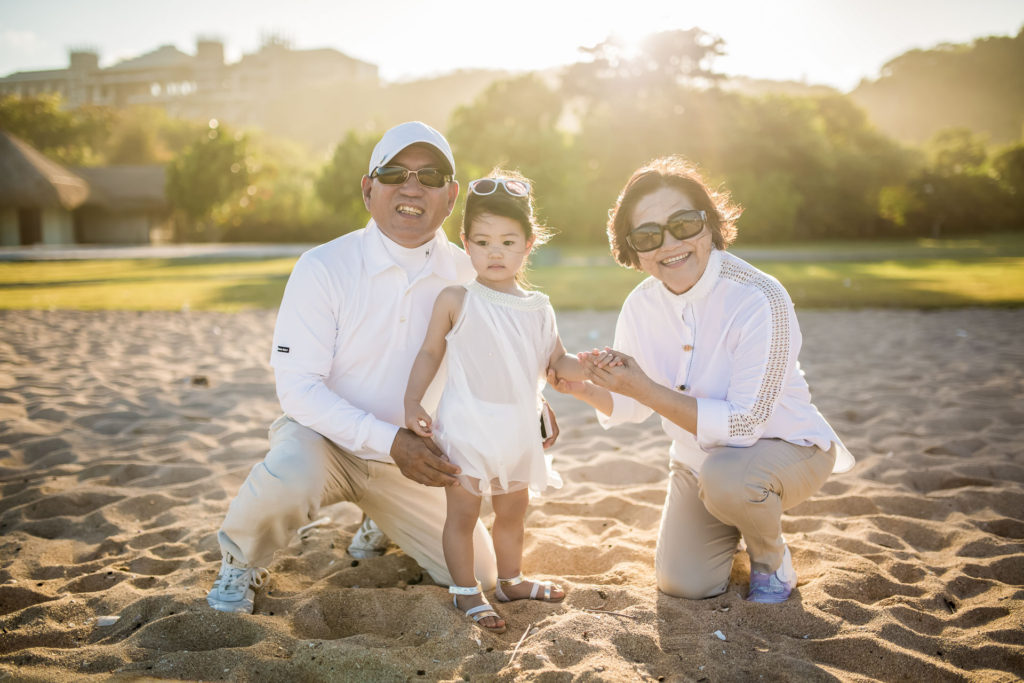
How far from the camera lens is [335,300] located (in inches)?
126

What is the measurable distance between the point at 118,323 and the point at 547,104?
1311 inches

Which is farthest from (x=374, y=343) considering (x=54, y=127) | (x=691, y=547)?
(x=54, y=127)

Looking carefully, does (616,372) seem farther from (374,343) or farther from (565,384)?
(374,343)

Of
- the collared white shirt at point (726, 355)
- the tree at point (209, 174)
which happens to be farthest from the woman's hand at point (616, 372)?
the tree at point (209, 174)

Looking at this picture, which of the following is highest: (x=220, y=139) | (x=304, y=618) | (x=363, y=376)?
(x=220, y=139)

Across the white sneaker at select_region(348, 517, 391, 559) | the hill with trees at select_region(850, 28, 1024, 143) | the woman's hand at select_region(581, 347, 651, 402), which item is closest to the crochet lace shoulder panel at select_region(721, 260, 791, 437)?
the woman's hand at select_region(581, 347, 651, 402)

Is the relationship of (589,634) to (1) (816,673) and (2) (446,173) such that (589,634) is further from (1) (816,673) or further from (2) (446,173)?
(2) (446,173)

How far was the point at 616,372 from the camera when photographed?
2832mm

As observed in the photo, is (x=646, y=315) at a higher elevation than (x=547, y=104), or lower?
lower

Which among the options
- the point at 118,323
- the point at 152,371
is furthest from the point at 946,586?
the point at 118,323

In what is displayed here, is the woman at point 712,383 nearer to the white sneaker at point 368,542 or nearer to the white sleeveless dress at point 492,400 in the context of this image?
the white sleeveless dress at point 492,400

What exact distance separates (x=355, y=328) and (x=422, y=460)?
76cm

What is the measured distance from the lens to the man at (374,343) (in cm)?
304

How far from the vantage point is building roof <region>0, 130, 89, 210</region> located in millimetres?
31734
